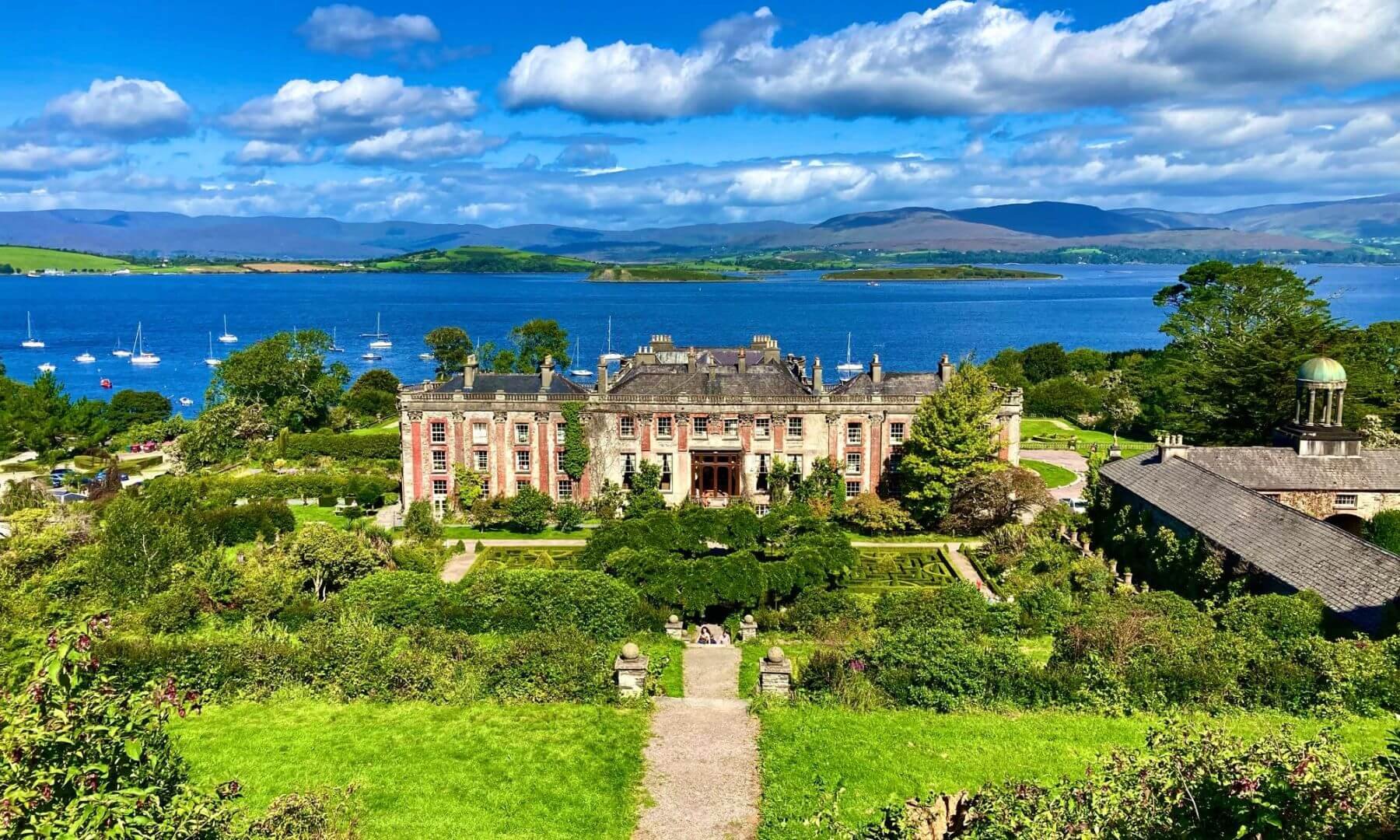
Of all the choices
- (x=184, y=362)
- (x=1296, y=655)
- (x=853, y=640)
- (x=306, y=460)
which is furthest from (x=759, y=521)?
(x=184, y=362)

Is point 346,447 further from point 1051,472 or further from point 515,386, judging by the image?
point 1051,472

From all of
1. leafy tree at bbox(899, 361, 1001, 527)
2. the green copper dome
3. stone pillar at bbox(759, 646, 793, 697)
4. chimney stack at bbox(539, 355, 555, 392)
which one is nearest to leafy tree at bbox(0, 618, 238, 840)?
stone pillar at bbox(759, 646, 793, 697)

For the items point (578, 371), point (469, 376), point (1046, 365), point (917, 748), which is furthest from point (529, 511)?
point (578, 371)

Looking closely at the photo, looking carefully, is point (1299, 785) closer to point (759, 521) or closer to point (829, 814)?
point (829, 814)

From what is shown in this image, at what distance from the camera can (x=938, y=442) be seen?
51.0 meters

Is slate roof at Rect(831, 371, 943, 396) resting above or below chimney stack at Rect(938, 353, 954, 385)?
below

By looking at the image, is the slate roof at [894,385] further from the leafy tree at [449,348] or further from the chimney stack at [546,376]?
the leafy tree at [449,348]

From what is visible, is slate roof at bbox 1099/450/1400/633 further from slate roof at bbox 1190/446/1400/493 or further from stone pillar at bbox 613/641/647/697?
stone pillar at bbox 613/641/647/697

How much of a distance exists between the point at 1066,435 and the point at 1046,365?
28.0 m

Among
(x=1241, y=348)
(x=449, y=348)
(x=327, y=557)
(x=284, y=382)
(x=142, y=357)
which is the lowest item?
(x=142, y=357)

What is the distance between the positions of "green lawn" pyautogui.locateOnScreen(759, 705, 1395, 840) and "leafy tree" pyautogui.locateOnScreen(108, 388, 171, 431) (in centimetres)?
7783

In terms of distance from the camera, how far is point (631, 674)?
27172mm

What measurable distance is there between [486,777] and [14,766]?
41.7ft

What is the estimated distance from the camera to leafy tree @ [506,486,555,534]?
5225cm
